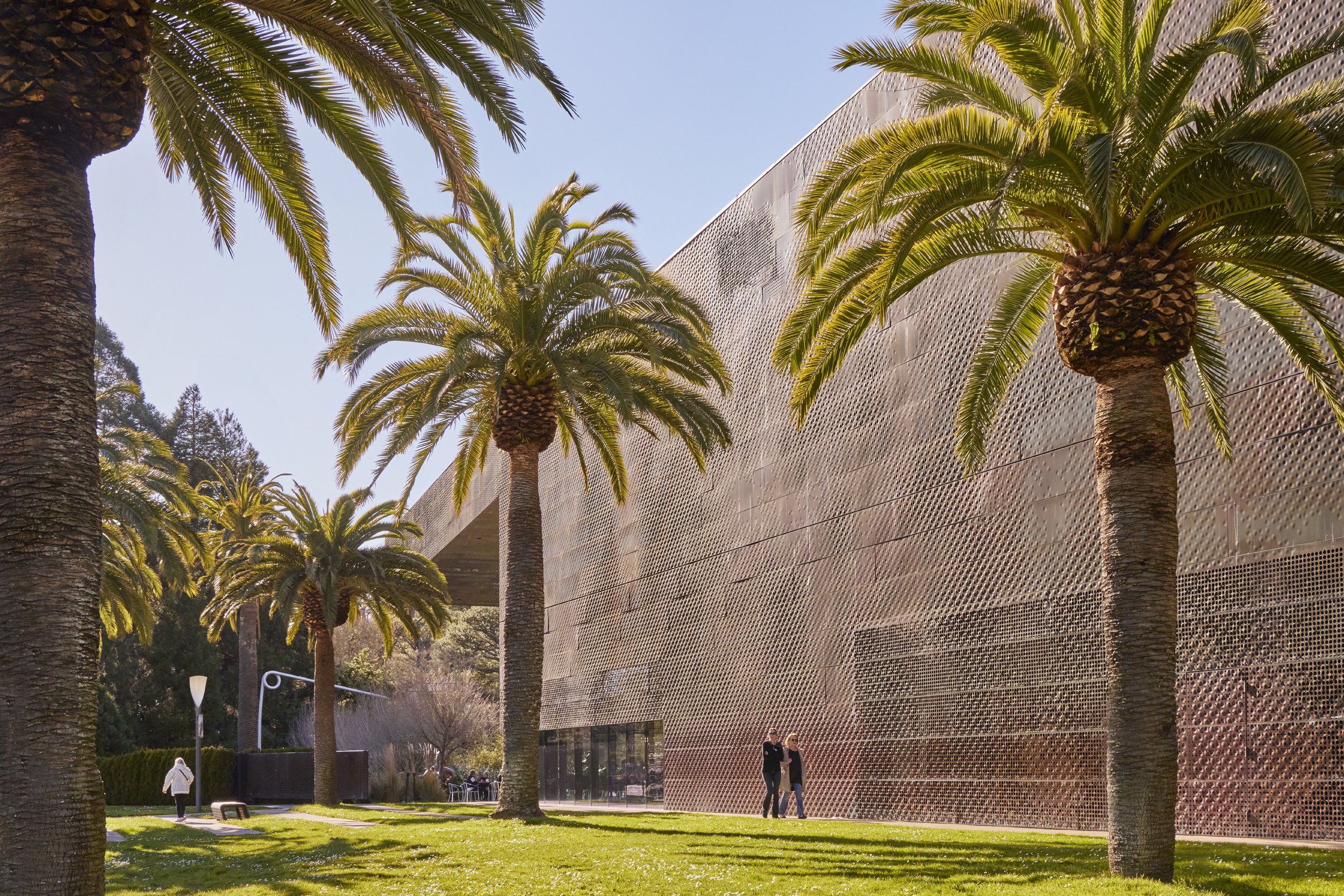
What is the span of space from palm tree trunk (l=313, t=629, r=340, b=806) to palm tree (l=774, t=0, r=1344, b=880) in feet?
81.1

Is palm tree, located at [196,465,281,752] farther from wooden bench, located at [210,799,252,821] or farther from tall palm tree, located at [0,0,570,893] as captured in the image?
tall palm tree, located at [0,0,570,893]

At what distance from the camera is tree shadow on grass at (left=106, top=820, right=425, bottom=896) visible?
12.8 meters

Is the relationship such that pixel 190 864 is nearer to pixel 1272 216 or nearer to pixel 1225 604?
pixel 1225 604

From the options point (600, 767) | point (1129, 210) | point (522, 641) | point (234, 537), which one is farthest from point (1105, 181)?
point (234, 537)

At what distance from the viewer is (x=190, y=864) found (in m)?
15.7

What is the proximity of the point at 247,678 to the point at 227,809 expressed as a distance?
1561 cm

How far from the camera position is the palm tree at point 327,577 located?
3300cm

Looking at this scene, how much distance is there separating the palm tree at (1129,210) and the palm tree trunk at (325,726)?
81.1 feet

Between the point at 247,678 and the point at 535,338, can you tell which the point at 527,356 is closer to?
the point at 535,338

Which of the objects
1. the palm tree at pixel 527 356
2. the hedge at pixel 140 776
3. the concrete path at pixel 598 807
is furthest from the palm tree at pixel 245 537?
the palm tree at pixel 527 356

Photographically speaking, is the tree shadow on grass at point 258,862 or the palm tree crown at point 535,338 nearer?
the tree shadow on grass at point 258,862

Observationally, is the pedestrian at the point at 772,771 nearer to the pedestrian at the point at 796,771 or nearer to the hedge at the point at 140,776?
the pedestrian at the point at 796,771

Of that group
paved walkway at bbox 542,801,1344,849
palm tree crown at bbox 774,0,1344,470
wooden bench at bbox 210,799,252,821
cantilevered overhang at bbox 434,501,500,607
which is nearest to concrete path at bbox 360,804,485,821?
wooden bench at bbox 210,799,252,821

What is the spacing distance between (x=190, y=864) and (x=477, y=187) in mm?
11614
